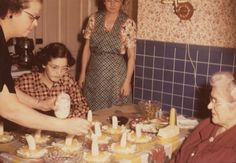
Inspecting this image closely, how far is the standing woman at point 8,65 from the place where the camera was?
5.95ft

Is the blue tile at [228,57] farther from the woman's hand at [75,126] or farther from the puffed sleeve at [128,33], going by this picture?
the woman's hand at [75,126]

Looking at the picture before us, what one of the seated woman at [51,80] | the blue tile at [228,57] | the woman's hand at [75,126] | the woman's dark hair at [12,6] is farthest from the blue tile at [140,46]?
the woman's dark hair at [12,6]

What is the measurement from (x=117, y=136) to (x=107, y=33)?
5.72 feet

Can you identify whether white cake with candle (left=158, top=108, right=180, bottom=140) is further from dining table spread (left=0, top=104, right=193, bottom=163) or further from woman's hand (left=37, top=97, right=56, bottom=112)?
woman's hand (left=37, top=97, right=56, bottom=112)

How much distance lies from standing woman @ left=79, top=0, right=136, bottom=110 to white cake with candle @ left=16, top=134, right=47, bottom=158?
184 cm

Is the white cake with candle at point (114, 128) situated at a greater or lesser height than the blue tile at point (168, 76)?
lesser

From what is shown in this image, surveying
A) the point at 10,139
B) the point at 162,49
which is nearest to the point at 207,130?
the point at 10,139

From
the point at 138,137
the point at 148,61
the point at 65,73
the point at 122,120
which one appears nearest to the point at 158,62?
the point at 148,61

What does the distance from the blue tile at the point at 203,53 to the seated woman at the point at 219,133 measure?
141 centimetres

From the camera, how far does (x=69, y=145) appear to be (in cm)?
204

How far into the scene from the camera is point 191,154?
7.06 feet

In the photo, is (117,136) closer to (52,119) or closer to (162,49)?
(52,119)

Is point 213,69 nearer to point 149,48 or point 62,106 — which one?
point 149,48

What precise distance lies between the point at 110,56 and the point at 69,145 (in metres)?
1.89
